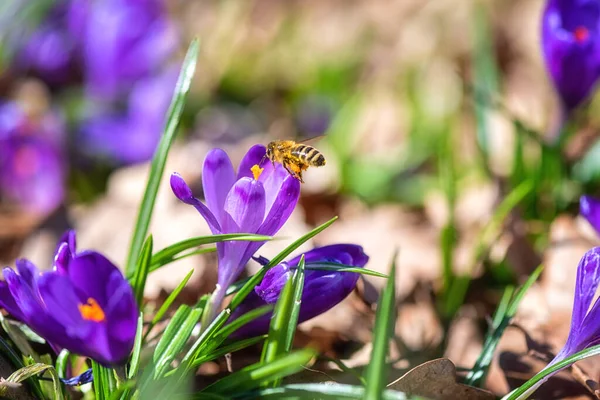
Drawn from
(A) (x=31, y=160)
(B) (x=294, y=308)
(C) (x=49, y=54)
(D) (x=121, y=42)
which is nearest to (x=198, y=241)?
(B) (x=294, y=308)

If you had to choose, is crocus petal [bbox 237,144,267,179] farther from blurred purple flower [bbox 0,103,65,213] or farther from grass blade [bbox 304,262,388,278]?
blurred purple flower [bbox 0,103,65,213]

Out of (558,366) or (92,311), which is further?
(558,366)

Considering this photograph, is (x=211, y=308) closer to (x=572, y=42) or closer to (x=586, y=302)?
(x=586, y=302)

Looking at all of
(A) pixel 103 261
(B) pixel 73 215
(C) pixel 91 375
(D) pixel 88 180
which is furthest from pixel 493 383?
(D) pixel 88 180

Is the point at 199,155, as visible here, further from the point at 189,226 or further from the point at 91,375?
the point at 91,375

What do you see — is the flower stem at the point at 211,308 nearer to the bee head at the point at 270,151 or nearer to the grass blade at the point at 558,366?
the bee head at the point at 270,151

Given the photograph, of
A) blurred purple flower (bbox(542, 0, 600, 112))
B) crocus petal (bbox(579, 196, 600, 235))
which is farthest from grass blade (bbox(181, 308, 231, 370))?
blurred purple flower (bbox(542, 0, 600, 112))
